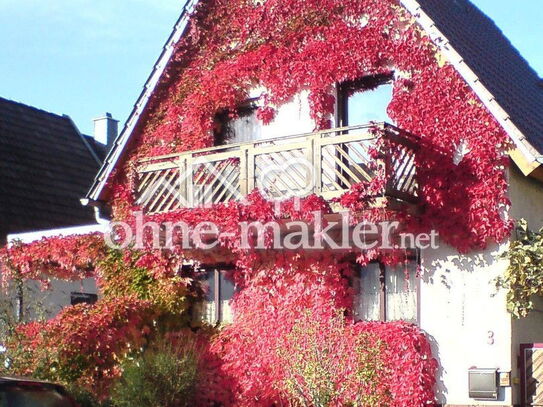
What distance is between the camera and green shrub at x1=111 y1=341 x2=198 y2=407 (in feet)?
47.0

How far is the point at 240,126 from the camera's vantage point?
17.5 meters

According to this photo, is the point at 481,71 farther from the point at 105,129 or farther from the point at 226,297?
the point at 105,129

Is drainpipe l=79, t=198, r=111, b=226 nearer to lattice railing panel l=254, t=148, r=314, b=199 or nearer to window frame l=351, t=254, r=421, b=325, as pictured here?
lattice railing panel l=254, t=148, r=314, b=199

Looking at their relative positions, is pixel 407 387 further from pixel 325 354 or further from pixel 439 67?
pixel 439 67

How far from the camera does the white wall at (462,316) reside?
14.1 metres

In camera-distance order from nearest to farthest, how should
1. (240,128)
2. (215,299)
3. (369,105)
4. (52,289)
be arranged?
(369,105) → (215,299) → (240,128) → (52,289)

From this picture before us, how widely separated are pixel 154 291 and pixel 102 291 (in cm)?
125

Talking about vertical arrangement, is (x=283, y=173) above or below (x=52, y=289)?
above

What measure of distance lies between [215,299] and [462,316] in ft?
14.8

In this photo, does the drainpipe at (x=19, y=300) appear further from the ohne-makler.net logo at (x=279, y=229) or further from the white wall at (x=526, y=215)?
the white wall at (x=526, y=215)

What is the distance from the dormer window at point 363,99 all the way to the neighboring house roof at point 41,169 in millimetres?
8283

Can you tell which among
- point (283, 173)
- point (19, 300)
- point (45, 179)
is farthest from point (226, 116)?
point (45, 179)

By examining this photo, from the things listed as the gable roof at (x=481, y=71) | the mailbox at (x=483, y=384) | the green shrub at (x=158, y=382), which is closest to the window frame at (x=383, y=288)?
the mailbox at (x=483, y=384)

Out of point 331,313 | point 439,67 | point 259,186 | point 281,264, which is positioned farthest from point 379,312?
point 439,67
